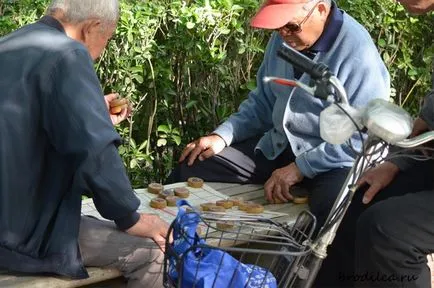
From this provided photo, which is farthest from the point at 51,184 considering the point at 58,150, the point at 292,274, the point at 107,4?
the point at 292,274

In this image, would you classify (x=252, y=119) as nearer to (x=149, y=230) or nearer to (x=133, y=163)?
(x=133, y=163)

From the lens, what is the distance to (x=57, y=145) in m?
2.38

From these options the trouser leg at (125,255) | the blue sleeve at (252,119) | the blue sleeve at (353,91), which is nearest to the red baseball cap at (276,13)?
→ the blue sleeve at (353,91)

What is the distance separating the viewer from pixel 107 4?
251 cm

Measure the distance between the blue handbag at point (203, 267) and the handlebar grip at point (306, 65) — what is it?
0.60 meters

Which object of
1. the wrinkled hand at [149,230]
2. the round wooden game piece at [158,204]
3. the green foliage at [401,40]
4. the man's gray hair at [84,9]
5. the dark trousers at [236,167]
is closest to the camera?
the man's gray hair at [84,9]

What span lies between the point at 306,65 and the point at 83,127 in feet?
2.62

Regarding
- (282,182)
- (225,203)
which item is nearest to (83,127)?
(225,203)

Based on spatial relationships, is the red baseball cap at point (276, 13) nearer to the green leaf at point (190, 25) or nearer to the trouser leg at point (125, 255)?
the green leaf at point (190, 25)

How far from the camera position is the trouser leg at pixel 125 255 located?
270cm

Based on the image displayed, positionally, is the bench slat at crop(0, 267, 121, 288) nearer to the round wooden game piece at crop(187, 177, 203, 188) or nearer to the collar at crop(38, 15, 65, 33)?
the collar at crop(38, 15, 65, 33)

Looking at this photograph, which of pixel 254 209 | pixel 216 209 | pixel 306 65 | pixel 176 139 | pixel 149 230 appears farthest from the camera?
pixel 176 139

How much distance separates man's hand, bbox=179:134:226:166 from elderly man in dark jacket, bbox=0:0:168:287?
116 cm

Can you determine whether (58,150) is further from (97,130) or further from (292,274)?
(292,274)
